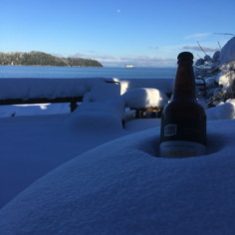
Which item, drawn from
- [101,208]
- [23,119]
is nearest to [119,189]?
[101,208]

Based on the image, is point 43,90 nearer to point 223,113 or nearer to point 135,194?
point 223,113

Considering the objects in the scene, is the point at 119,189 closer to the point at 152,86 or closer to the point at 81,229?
the point at 81,229

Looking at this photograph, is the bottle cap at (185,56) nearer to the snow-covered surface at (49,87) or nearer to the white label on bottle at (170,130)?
the white label on bottle at (170,130)

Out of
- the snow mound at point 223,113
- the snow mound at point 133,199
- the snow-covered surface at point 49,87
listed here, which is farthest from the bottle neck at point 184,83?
the snow-covered surface at point 49,87

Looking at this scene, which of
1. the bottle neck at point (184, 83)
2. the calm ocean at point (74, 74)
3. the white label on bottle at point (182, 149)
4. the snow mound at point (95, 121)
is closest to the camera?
the white label on bottle at point (182, 149)

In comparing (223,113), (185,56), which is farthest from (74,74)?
(185,56)

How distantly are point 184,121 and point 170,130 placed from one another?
7 centimetres

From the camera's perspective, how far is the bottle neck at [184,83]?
1.84 m

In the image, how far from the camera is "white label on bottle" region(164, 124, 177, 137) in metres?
1.70

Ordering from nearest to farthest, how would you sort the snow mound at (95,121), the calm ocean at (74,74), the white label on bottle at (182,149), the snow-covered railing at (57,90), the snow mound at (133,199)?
1. the snow mound at (133,199)
2. the white label on bottle at (182,149)
3. the snow mound at (95,121)
4. the snow-covered railing at (57,90)
5. the calm ocean at (74,74)

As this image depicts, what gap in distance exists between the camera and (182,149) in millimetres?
1634

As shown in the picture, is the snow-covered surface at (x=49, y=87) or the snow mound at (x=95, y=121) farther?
the snow-covered surface at (x=49, y=87)

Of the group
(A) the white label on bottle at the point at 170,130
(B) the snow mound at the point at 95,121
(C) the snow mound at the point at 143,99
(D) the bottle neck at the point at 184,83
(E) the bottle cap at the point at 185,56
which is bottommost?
(B) the snow mound at the point at 95,121

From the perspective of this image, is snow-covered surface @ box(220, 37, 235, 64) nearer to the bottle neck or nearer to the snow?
the snow
